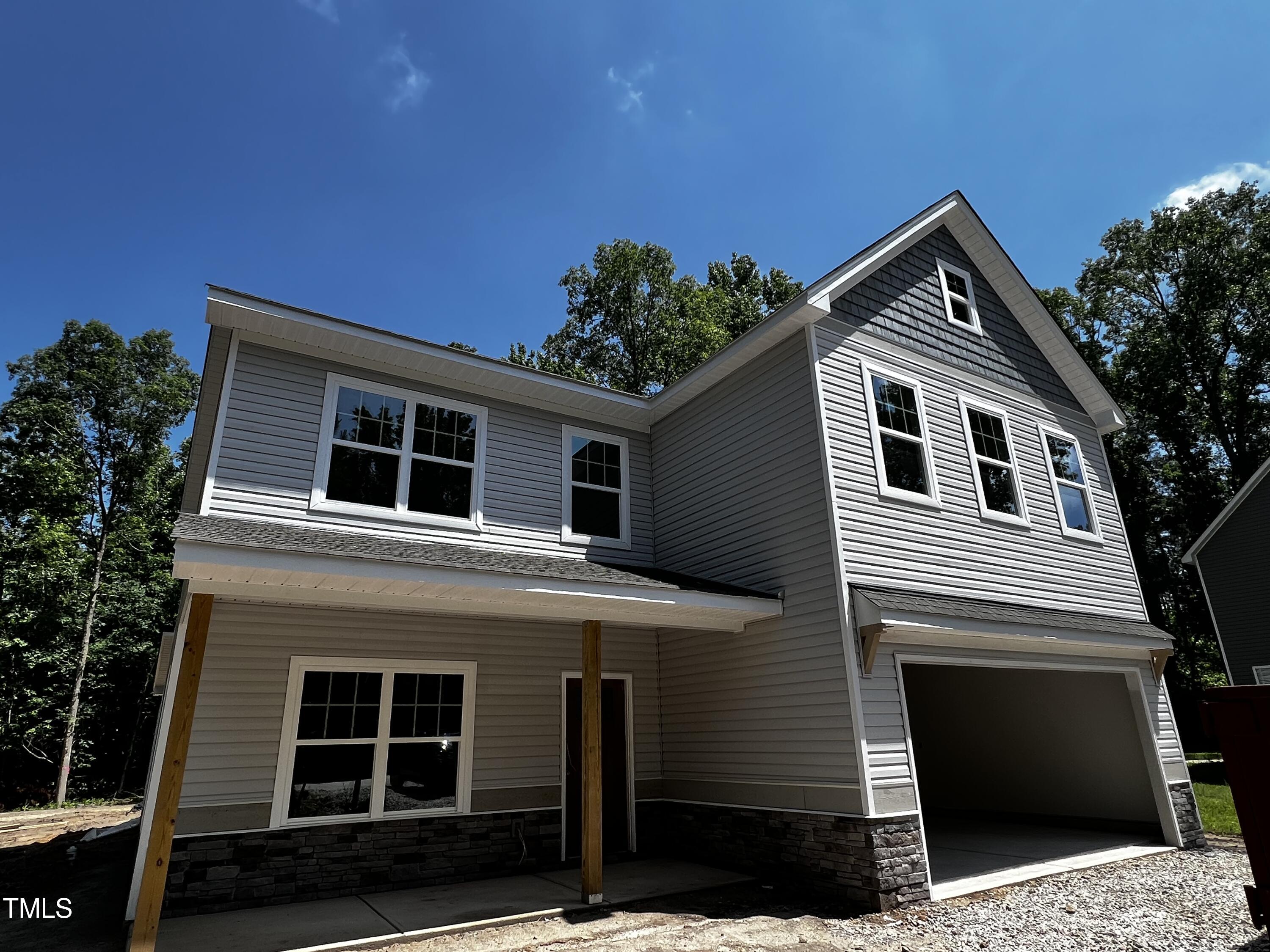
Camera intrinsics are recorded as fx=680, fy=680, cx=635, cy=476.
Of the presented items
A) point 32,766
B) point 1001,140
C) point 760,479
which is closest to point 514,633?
point 760,479

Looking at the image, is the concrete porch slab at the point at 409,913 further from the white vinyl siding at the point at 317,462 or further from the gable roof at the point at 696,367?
the gable roof at the point at 696,367

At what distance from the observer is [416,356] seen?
27.2 feet

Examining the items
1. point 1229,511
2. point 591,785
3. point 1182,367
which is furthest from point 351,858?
point 1182,367

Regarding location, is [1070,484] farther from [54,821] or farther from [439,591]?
[54,821]

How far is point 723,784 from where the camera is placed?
26.1 feet

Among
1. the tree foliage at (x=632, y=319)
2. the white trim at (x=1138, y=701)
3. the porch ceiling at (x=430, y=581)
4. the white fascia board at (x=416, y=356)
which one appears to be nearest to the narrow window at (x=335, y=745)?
the porch ceiling at (x=430, y=581)

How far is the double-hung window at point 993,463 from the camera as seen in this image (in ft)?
29.7

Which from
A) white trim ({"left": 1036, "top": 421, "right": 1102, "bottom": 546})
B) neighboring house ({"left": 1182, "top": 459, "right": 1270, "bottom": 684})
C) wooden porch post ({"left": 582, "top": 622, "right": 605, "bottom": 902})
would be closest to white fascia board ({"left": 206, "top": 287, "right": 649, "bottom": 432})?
wooden porch post ({"left": 582, "top": 622, "right": 605, "bottom": 902})

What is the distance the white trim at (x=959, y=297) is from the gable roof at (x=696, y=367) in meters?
0.47

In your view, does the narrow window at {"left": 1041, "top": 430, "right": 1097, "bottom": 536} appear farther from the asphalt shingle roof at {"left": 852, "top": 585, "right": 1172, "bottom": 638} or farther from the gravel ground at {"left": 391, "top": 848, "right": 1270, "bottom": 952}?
the gravel ground at {"left": 391, "top": 848, "right": 1270, "bottom": 952}

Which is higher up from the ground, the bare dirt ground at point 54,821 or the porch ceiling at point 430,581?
the porch ceiling at point 430,581

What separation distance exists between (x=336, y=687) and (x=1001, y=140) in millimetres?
12375

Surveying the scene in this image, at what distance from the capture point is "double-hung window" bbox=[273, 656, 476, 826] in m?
6.93

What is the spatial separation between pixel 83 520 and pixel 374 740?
741 inches
